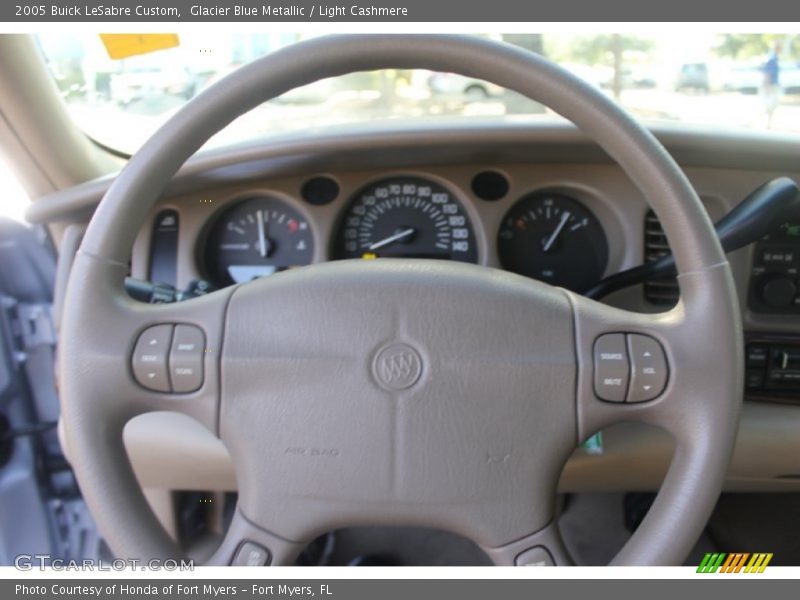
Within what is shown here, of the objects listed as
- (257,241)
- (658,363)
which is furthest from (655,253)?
(257,241)

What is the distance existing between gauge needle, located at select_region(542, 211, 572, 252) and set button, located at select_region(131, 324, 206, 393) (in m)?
0.87

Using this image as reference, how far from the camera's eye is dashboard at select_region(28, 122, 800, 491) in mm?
1300

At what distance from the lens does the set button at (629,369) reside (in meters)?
0.83

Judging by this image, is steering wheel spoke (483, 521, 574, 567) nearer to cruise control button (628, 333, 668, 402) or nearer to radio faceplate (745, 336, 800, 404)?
cruise control button (628, 333, 668, 402)

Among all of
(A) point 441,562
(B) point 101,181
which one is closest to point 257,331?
(B) point 101,181

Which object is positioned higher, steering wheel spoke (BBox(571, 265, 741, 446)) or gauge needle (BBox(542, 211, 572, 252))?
gauge needle (BBox(542, 211, 572, 252))

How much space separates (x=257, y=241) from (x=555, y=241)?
0.69 meters

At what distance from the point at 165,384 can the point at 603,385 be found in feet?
1.86

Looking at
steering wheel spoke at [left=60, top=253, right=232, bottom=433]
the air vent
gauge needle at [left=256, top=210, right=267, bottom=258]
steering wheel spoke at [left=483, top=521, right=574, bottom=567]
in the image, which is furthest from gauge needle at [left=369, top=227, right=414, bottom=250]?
steering wheel spoke at [left=483, top=521, right=574, bottom=567]

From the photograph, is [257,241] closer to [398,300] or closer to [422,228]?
[422,228]

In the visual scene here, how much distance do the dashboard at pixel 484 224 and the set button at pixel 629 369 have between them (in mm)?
477

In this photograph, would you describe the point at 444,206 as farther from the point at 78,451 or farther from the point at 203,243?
the point at 78,451

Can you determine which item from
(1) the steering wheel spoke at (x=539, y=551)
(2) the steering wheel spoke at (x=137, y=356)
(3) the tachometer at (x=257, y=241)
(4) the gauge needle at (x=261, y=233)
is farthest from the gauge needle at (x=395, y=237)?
(1) the steering wheel spoke at (x=539, y=551)

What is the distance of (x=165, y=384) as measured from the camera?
0.86 meters
